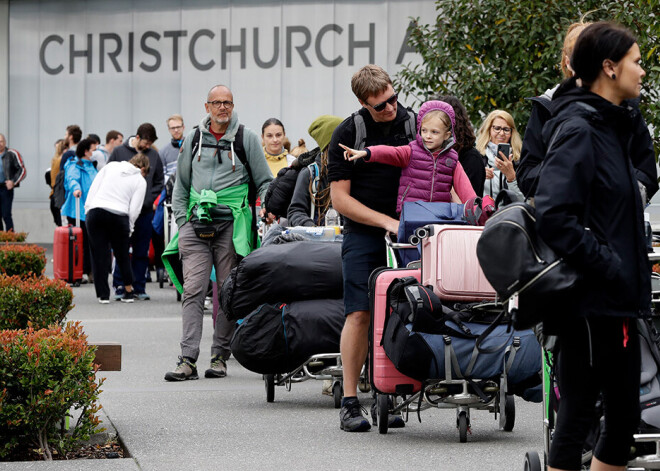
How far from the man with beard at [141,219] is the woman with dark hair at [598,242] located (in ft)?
39.2

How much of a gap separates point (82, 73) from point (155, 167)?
37.0 feet

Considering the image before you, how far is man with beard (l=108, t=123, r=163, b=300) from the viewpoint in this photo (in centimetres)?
1597

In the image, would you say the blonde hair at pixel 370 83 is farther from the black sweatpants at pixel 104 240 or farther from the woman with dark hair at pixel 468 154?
the black sweatpants at pixel 104 240

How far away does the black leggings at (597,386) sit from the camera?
4168 mm

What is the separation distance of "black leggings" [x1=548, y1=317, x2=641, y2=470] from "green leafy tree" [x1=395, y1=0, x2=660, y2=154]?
748cm

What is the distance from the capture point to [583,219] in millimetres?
4160

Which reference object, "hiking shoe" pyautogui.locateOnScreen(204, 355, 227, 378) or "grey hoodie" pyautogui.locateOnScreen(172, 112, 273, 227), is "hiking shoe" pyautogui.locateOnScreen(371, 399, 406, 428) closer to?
"hiking shoe" pyautogui.locateOnScreen(204, 355, 227, 378)

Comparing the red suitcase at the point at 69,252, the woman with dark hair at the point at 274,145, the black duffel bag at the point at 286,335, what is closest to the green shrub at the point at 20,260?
the red suitcase at the point at 69,252

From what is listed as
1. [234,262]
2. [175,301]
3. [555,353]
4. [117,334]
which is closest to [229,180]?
[234,262]

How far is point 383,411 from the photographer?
22.6ft

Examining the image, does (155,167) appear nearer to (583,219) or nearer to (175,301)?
(175,301)

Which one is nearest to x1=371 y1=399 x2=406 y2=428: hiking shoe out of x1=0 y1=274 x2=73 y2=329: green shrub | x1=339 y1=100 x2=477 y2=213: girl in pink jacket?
x1=339 y1=100 x2=477 y2=213: girl in pink jacket

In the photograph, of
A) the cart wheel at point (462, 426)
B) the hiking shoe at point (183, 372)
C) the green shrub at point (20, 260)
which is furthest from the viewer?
the green shrub at point (20, 260)

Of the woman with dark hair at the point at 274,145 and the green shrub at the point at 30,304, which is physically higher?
the woman with dark hair at the point at 274,145
